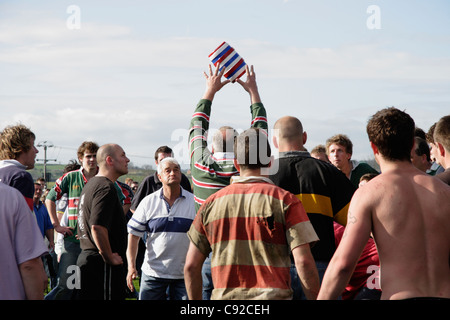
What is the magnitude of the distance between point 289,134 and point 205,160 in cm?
76

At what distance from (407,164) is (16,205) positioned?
253cm

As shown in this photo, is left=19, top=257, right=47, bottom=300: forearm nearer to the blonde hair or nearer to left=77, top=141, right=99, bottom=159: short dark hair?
the blonde hair

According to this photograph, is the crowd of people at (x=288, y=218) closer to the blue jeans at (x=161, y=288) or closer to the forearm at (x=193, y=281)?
the forearm at (x=193, y=281)

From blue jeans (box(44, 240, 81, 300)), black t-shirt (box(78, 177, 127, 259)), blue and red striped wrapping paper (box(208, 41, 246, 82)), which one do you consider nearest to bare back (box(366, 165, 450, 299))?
blue and red striped wrapping paper (box(208, 41, 246, 82))

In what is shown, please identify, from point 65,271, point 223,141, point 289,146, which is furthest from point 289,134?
point 65,271

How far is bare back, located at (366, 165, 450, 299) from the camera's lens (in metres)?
3.39

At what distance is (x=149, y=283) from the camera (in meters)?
6.73

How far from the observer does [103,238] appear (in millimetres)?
6539

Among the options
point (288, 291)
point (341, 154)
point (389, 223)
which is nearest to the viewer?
point (389, 223)

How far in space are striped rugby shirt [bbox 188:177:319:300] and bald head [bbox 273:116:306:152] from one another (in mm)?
1121

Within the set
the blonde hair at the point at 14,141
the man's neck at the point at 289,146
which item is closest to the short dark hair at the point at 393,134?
the man's neck at the point at 289,146

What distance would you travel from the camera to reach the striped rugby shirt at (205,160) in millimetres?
5258
